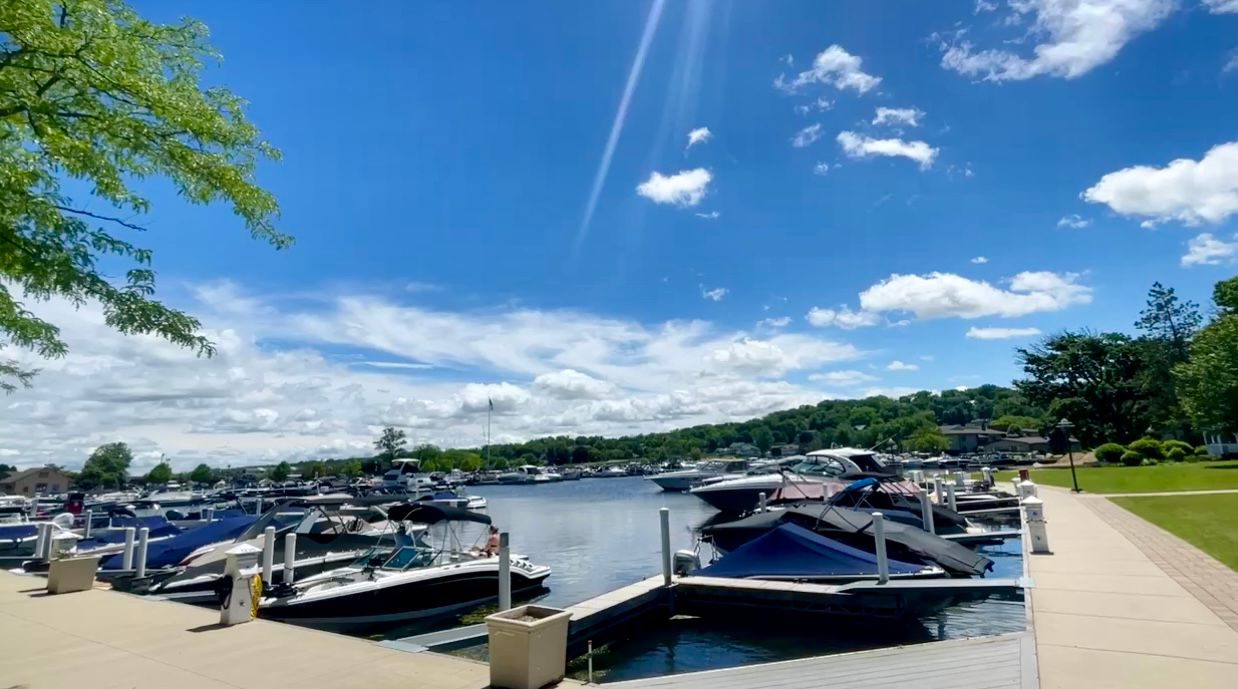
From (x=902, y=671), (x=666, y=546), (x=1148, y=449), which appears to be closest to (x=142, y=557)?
(x=666, y=546)

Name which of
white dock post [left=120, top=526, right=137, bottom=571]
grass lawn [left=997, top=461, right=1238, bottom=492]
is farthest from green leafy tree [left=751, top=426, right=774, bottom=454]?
white dock post [left=120, top=526, right=137, bottom=571]

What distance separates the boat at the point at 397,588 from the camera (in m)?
13.5

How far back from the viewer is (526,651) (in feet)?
20.2

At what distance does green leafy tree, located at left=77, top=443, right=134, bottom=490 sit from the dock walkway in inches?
5798

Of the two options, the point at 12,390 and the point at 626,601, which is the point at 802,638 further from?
the point at 12,390

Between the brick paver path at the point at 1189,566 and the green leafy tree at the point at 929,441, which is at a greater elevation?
the green leafy tree at the point at 929,441

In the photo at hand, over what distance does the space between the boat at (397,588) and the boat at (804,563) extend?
16.8 feet

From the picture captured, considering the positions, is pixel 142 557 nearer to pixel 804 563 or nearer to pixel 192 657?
pixel 192 657

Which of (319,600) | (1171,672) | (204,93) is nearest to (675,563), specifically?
(319,600)

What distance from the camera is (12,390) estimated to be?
427 inches

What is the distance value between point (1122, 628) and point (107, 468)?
555 ft

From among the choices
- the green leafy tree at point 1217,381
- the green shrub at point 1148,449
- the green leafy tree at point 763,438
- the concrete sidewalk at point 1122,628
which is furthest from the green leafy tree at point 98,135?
the green leafy tree at point 763,438

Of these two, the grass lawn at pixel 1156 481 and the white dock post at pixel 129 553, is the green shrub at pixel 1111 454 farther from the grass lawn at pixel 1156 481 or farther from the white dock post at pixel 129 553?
the white dock post at pixel 129 553

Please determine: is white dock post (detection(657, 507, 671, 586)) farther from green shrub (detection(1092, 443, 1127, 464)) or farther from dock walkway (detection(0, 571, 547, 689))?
green shrub (detection(1092, 443, 1127, 464))
